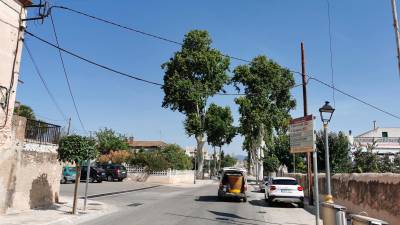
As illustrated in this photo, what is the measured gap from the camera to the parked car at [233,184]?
23.8 metres

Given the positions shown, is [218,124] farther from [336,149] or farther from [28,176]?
[28,176]

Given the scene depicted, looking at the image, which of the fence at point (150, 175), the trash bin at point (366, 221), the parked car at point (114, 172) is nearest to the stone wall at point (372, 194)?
the trash bin at point (366, 221)

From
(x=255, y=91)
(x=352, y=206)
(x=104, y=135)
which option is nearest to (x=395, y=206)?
(x=352, y=206)

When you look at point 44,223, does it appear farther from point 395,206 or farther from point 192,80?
point 192,80

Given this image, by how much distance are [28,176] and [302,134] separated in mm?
10510

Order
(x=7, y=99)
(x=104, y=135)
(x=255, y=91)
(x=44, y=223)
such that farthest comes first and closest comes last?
(x=104, y=135)
(x=255, y=91)
(x=7, y=99)
(x=44, y=223)

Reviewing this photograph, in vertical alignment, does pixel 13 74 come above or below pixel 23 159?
above

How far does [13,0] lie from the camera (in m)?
14.3

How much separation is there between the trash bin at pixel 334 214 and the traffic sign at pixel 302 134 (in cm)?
393

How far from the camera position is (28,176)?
15516mm

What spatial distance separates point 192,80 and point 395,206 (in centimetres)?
4133

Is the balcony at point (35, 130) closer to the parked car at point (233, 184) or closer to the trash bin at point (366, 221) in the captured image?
the parked car at point (233, 184)

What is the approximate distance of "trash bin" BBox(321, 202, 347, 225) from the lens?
974cm

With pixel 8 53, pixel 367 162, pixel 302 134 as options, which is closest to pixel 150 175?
pixel 367 162
